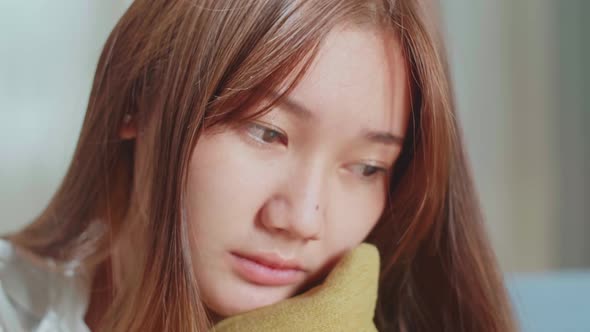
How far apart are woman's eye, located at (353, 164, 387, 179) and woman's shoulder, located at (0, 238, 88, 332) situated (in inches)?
12.1

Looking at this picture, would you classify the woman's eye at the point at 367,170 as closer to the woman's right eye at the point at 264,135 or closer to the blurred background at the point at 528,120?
the woman's right eye at the point at 264,135

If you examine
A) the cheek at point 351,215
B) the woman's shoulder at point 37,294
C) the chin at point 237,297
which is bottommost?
the woman's shoulder at point 37,294

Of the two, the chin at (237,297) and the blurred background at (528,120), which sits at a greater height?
the blurred background at (528,120)

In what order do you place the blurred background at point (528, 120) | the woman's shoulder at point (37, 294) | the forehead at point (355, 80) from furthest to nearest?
the blurred background at point (528, 120) < the woman's shoulder at point (37, 294) < the forehead at point (355, 80)

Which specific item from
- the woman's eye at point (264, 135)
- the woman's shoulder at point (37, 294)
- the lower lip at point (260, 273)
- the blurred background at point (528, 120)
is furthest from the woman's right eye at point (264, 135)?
the blurred background at point (528, 120)

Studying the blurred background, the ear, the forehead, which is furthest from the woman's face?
the blurred background

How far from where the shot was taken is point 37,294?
713 millimetres

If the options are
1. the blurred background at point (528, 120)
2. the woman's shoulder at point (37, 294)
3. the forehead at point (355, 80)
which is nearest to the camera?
the forehead at point (355, 80)

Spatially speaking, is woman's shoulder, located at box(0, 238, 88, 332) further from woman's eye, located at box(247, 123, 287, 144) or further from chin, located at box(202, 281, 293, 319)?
woman's eye, located at box(247, 123, 287, 144)

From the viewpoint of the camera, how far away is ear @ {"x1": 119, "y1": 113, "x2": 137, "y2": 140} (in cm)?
66

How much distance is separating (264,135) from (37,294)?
1.05 feet

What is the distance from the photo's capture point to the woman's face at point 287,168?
56 centimetres

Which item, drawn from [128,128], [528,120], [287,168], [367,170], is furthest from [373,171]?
[528,120]

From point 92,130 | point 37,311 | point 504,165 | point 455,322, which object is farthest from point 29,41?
point 504,165
